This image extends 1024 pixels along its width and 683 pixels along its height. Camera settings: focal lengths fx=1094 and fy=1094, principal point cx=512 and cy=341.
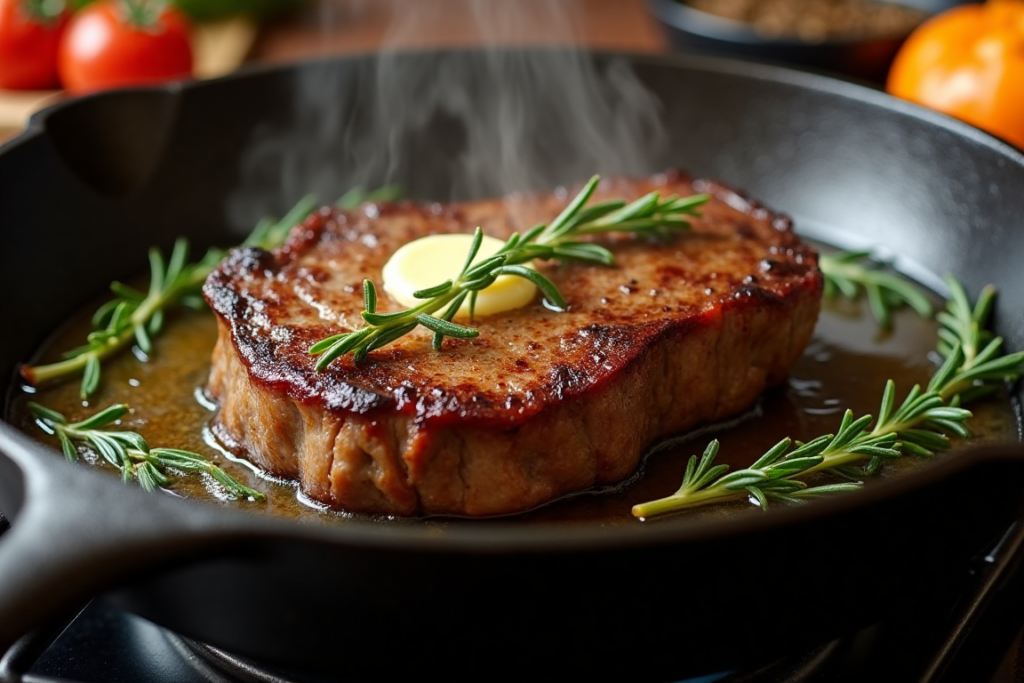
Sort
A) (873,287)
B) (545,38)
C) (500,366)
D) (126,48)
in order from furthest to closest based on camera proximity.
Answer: (545,38) → (126,48) → (873,287) → (500,366)

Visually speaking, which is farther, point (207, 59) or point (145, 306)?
point (207, 59)

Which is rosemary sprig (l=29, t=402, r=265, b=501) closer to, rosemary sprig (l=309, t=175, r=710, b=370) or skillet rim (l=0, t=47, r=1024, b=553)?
rosemary sprig (l=309, t=175, r=710, b=370)

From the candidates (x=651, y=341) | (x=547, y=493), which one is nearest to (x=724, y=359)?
(x=651, y=341)

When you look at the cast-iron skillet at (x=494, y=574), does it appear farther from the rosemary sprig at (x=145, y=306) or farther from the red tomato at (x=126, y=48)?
the red tomato at (x=126, y=48)

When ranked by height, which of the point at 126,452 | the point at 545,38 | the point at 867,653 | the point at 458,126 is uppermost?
the point at 545,38

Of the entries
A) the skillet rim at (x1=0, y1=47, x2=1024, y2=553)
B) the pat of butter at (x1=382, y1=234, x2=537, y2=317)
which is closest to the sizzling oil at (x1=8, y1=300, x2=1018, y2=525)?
the pat of butter at (x1=382, y1=234, x2=537, y2=317)

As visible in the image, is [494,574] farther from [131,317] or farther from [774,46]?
[774,46]

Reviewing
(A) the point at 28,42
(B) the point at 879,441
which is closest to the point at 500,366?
(B) the point at 879,441
